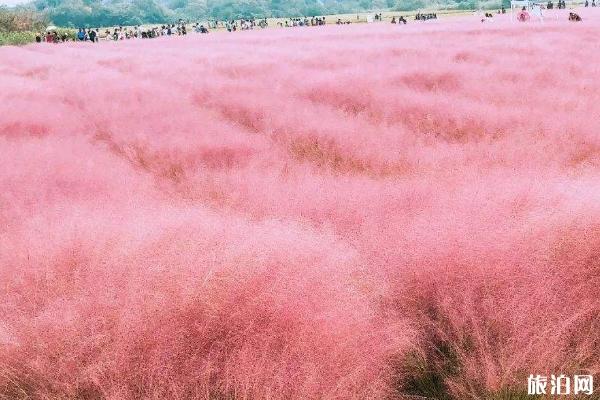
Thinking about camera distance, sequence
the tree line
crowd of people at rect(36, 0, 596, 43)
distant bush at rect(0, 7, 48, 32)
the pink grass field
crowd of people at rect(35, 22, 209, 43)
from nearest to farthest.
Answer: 1. the pink grass field
2. crowd of people at rect(36, 0, 596, 43)
3. crowd of people at rect(35, 22, 209, 43)
4. distant bush at rect(0, 7, 48, 32)
5. the tree line

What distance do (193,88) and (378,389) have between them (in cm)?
1116

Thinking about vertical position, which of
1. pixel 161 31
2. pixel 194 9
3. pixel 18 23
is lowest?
pixel 161 31

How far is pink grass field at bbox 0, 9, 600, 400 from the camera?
2.38 m

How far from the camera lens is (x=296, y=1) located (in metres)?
175

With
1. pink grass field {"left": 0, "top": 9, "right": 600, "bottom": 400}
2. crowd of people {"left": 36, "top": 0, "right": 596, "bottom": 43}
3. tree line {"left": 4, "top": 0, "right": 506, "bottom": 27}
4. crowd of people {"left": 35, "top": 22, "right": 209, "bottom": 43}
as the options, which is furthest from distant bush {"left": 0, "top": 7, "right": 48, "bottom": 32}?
pink grass field {"left": 0, "top": 9, "right": 600, "bottom": 400}

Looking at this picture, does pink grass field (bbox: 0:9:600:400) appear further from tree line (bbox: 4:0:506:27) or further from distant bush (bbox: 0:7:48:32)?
tree line (bbox: 4:0:506:27)

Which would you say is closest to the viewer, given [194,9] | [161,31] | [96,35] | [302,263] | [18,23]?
[302,263]

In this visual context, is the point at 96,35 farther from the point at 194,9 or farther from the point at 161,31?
the point at 194,9

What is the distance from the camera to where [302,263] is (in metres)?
2.98

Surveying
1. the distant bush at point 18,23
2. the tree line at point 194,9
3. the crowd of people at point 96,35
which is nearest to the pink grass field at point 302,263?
the crowd of people at point 96,35

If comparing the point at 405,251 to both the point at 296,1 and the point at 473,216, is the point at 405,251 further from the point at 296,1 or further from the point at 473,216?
the point at 296,1

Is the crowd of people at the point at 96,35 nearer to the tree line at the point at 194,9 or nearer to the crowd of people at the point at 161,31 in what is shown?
the crowd of people at the point at 161,31

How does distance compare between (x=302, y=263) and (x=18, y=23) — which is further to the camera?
(x=18, y=23)

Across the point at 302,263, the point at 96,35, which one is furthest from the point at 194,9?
the point at 302,263
